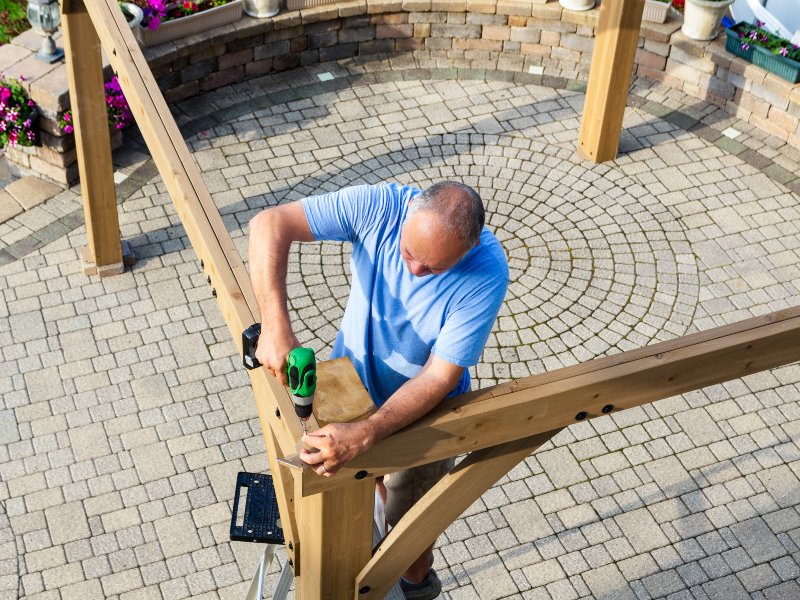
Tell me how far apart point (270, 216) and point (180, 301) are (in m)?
4.28

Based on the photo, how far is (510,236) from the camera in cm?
859

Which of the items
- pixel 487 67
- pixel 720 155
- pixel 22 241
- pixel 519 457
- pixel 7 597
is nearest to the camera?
pixel 519 457

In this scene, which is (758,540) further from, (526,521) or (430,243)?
(430,243)

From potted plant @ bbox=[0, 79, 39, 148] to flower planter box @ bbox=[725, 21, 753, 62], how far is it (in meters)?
6.41

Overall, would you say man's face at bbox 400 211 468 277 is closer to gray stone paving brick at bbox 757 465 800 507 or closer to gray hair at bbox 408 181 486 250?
gray hair at bbox 408 181 486 250

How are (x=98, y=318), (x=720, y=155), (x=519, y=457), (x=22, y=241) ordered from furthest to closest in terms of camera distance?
(x=720, y=155), (x=22, y=241), (x=98, y=318), (x=519, y=457)

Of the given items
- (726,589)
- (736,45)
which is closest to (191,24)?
(736,45)

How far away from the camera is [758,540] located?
642cm

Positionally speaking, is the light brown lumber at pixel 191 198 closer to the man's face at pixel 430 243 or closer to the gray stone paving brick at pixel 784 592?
the man's face at pixel 430 243

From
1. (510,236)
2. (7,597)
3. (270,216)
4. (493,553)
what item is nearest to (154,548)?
(7,597)

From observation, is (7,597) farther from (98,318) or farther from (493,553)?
(493,553)

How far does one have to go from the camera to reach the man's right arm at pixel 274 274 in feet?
10.8

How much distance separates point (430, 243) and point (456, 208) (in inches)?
5.8

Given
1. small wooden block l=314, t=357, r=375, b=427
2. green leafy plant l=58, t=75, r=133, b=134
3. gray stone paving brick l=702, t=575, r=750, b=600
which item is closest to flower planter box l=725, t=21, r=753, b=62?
gray stone paving brick l=702, t=575, r=750, b=600
